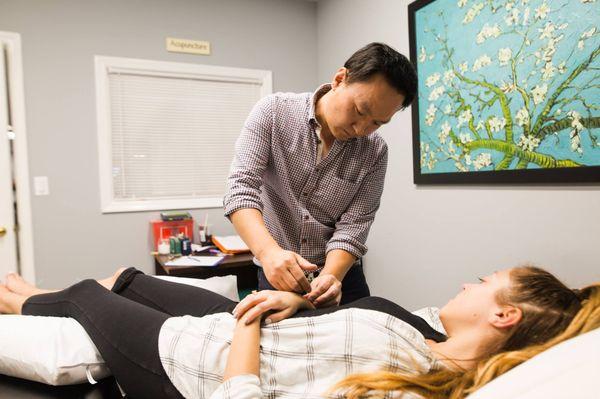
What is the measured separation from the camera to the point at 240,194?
1209mm

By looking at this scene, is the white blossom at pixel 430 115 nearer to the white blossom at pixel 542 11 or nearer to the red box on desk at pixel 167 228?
the white blossom at pixel 542 11

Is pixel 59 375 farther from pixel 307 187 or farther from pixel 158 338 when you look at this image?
pixel 307 187

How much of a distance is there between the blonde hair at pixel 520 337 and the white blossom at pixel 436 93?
4.09 feet

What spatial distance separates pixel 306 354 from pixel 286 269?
0.69ft

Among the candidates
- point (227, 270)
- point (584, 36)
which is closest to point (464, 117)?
point (584, 36)

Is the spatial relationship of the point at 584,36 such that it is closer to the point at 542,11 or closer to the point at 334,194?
the point at 542,11

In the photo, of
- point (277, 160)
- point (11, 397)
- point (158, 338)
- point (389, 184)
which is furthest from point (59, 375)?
point (389, 184)

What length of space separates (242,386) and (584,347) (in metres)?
0.65

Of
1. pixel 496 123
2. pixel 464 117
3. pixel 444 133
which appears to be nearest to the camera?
pixel 496 123

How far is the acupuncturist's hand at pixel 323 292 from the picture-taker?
1125mm

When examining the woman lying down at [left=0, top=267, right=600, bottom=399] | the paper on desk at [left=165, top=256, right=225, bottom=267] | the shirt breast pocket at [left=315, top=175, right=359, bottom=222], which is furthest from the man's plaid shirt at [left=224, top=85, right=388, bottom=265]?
the paper on desk at [left=165, top=256, right=225, bottom=267]

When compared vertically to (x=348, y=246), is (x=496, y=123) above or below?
above

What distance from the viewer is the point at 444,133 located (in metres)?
2.06

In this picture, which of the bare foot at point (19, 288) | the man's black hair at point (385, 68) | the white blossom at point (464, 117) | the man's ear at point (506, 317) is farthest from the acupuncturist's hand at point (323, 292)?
the white blossom at point (464, 117)
